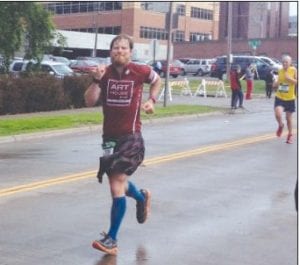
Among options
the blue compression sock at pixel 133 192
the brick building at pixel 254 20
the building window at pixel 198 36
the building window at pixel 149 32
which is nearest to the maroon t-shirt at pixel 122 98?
the blue compression sock at pixel 133 192

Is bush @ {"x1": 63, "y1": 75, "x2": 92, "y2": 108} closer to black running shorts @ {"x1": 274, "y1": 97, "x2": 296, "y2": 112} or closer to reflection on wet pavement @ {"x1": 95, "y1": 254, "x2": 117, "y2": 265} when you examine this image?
black running shorts @ {"x1": 274, "y1": 97, "x2": 296, "y2": 112}

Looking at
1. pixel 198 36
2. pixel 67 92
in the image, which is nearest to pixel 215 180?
pixel 67 92

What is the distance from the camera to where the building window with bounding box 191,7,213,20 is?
105 m

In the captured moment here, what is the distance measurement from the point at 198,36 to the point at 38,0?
271ft

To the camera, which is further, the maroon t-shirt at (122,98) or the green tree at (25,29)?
the green tree at (25,29)

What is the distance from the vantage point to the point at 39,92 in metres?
23.5

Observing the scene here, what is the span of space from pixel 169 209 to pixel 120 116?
2041 mm

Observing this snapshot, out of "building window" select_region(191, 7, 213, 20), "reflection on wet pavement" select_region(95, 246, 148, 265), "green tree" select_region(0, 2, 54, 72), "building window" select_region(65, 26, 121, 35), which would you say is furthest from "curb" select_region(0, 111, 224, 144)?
"building window" select_region(191, 7, 213, 20)

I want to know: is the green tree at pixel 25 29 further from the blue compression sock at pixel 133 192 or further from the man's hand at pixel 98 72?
the man's hand at pixel 98 72

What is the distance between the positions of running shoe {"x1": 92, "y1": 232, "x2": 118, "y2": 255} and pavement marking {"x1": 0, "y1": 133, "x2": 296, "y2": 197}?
2.86 m

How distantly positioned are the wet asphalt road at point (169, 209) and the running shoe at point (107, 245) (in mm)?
70

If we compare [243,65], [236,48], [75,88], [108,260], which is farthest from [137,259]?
[236,48]

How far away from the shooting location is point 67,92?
992 inches

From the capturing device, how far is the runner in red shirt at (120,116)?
21.0 ft
